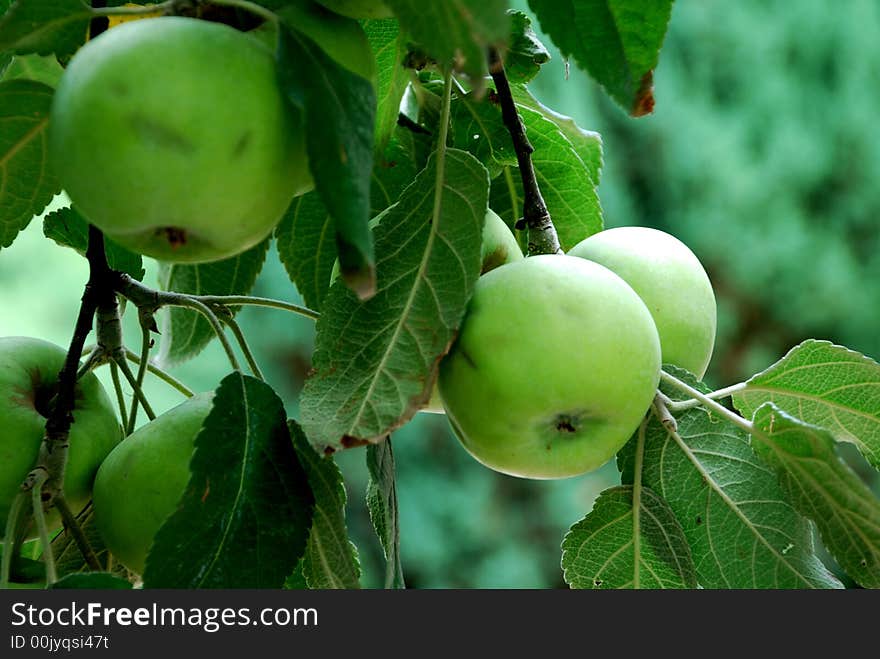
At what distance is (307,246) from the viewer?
25.7 inches

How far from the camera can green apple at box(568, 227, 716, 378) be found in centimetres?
56

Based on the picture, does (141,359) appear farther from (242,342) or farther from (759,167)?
(759,167)

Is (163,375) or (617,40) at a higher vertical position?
(617,40)

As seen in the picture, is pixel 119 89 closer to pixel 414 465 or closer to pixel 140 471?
pixel 140 471

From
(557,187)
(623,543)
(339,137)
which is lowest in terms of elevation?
(623,543)

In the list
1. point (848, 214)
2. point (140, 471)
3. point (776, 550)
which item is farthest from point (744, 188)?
point (140, 471)

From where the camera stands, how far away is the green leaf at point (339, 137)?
1.20 feet

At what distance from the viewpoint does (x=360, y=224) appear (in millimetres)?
365

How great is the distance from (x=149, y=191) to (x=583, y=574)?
1.08 ft

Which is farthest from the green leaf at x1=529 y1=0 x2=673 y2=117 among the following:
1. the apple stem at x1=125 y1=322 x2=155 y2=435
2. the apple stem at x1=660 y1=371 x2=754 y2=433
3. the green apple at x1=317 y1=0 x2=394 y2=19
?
the apple stem at x1=125 y1=322 x2=155 y2=435

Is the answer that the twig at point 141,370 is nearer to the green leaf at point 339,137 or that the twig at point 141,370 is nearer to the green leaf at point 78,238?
the green leaf at point 78,238

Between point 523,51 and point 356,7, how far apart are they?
184mm

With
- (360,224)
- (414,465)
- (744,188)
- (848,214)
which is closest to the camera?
(360,224)

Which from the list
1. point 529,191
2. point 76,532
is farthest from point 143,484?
point 529,191
